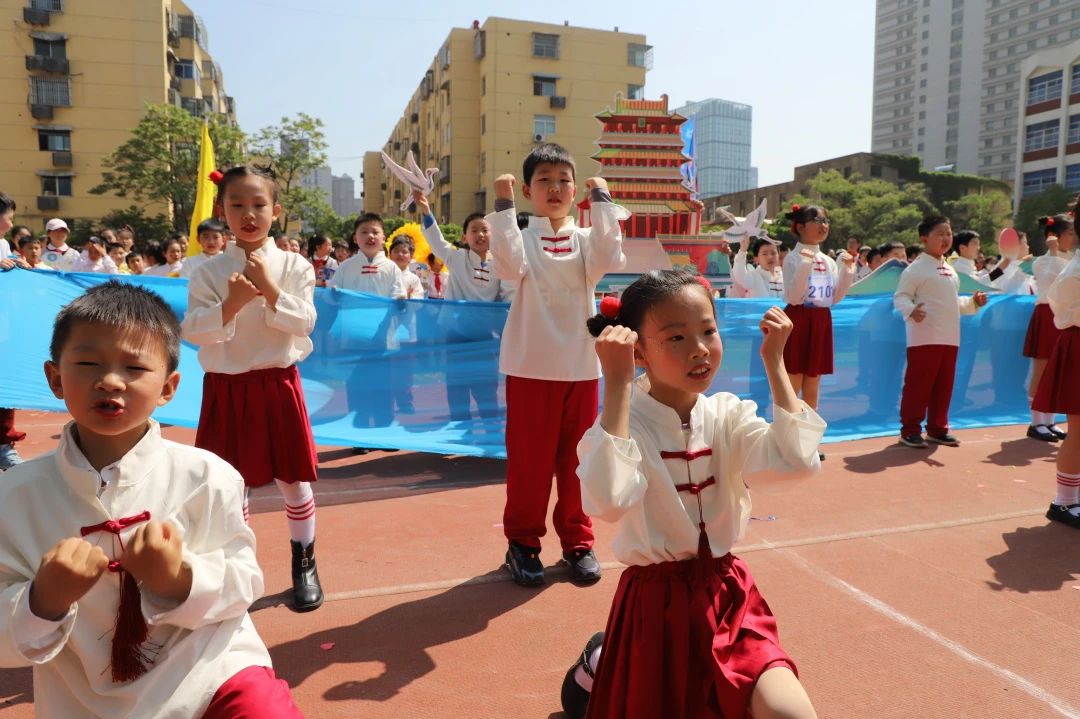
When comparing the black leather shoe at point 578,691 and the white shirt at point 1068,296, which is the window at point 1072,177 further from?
the black leather shoe at point 578,691

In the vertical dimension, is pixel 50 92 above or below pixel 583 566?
above

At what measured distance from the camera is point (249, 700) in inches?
64.3

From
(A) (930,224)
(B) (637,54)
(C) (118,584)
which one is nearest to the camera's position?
(C) (118,584)

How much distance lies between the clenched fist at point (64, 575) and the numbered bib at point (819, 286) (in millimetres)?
5535

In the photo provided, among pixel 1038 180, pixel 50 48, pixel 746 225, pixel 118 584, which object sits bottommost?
pixel 118 584

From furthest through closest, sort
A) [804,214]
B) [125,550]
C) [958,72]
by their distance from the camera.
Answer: [958,72]
[804,214]
[125,550]

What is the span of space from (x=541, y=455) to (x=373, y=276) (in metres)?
4.02

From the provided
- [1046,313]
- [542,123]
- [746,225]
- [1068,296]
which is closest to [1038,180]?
[542,123]

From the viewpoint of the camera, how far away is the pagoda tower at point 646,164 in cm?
1200

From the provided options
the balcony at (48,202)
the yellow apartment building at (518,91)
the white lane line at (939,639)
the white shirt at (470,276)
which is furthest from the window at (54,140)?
the white lane line at (939,639)

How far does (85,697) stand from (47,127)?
41.4 metres

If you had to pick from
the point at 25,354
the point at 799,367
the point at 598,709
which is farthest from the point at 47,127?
the point at 598,709

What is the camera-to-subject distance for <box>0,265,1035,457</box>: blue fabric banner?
5.55 meters

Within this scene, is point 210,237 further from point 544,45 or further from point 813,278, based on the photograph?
point 544,45
